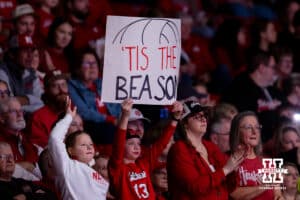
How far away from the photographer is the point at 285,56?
12.6m

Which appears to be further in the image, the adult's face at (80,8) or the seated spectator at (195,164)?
the adult's face at (80,8)

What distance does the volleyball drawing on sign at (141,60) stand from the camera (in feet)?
27.5

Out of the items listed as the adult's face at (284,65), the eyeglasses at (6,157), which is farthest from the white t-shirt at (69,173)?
the adult's face at (284,65)

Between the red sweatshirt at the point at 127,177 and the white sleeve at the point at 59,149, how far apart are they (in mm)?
379

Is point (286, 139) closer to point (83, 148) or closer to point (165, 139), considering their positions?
point (165, 139)

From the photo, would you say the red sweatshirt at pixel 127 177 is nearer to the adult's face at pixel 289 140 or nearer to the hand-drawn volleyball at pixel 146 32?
the hand-drawn volleyball at pixel 146 32

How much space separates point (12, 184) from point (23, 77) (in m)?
2.26

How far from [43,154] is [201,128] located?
1.22 meters

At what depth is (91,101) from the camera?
10516mm

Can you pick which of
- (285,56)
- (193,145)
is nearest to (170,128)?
(193,145)

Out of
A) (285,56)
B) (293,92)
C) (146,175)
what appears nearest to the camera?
(146,175)

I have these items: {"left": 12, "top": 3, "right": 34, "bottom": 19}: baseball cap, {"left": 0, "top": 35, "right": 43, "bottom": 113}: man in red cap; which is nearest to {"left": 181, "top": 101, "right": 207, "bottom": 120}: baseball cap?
{"left": 0, "top": 35, "right": 43, "bottom": 113}: man in red cap

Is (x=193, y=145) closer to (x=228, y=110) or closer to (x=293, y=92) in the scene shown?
(x=228, y=110)

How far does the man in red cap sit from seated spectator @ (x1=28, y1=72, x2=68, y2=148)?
0.86ft
